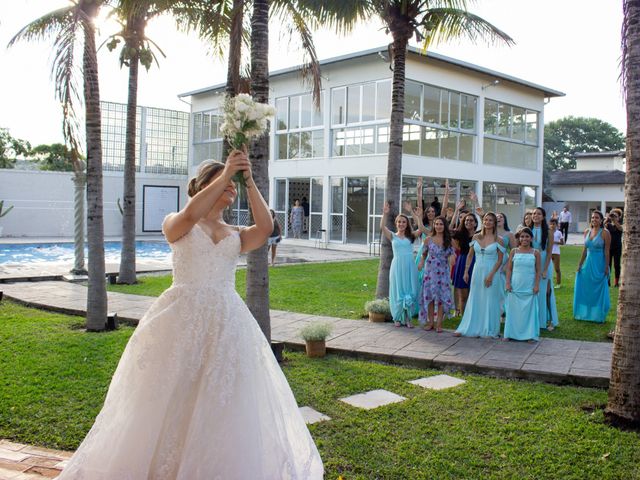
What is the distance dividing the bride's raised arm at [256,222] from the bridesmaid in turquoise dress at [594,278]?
7.72 m

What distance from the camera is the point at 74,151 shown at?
780 cm

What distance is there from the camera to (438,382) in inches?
243

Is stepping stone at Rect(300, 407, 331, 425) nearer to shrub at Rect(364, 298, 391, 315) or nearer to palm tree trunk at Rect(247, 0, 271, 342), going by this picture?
palm tree trunk at Rect(247, 0, 271, 342)

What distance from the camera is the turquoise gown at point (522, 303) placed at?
802 centimetres

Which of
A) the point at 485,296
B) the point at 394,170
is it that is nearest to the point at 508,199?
the point at 394,170

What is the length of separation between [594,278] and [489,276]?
275 centimetres

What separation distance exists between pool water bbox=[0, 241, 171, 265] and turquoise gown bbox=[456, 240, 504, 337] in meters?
13.8

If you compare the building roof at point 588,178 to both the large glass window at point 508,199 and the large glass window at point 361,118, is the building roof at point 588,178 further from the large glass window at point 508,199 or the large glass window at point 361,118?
the large glass window at point 361,118

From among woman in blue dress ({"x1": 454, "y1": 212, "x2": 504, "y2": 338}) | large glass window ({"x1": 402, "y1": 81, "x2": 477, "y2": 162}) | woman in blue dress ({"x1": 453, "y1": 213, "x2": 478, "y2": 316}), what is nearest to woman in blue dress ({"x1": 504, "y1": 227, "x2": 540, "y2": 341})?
woman in blue dress ({"x1": 454, "y1": 212, "x2": 504, "y2": 338})

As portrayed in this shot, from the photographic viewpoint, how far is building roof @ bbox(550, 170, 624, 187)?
44.6 m

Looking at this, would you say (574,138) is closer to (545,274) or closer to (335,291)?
(335,291)

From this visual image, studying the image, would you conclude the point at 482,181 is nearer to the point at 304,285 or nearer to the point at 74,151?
the point at 304,285

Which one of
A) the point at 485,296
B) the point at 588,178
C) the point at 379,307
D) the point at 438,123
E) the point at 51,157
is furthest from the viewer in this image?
the point at 588,178

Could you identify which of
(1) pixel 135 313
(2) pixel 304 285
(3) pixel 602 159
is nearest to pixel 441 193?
(2) pixel 304 285
